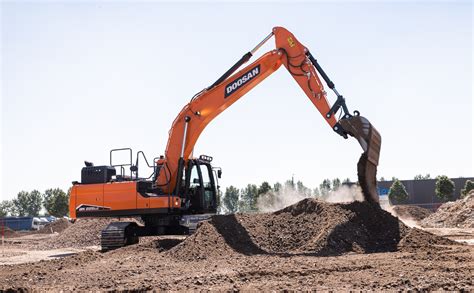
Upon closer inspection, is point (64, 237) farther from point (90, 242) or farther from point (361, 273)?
point (361, 273)

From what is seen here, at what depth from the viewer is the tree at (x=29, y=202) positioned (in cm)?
9338

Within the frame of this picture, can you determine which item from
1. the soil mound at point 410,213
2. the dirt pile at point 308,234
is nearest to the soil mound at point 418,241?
the dirt pile at point 308,234

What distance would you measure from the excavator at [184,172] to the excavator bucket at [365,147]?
0.04 m

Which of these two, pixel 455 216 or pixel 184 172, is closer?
pixel 184 172

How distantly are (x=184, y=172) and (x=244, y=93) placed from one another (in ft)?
10.2

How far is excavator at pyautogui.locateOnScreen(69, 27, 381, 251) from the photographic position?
52.1ft

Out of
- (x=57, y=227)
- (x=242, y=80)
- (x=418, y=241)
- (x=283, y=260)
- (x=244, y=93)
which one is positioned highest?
(x=242, y=80)

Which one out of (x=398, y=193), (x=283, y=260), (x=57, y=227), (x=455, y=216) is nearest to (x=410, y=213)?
(x=455, y=216)

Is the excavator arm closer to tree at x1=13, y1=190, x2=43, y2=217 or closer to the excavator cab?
the excavator cab

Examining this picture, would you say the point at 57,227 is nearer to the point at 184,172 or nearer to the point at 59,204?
the point at 184,172

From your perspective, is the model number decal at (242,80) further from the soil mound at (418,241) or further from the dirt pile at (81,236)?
the dirt pile at (81,236)

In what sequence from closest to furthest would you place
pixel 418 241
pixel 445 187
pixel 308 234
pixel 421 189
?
pixel 418 241
pixel 308 234
pixel 445 187
pixel 421 189

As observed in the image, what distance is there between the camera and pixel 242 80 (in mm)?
16562

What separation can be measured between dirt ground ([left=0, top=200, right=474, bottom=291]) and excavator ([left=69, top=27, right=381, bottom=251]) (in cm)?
143
